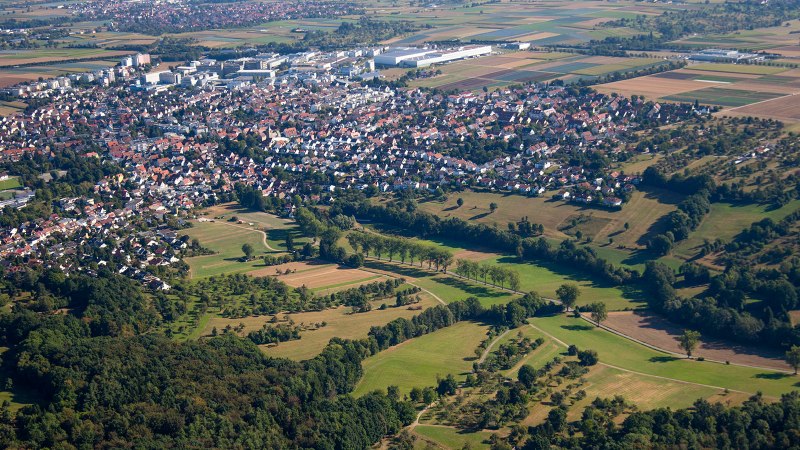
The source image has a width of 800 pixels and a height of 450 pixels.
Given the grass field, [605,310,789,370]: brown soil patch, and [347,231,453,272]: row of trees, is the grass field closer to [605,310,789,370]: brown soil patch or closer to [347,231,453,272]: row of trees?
[347,231,453,272]: row of trees

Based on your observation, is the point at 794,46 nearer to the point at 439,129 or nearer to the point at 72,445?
the point at 439,129

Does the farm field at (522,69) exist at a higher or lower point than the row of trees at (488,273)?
higher

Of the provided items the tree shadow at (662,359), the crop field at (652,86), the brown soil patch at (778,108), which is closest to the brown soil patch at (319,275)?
the tree shadow at (662,359)

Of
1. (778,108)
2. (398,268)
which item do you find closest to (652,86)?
(778,108)

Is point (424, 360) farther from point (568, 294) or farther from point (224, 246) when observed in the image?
point (224, 246)

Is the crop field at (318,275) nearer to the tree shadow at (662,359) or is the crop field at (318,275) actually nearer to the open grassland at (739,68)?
the tree shadow at (662,359)

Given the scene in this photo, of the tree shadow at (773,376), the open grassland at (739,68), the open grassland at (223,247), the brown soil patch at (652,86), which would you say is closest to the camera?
the tree shadow at (773,376)

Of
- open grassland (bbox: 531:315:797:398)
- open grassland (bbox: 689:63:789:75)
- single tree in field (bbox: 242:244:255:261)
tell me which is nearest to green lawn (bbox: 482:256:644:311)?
open grassland (bbox: 531:315:797:398)
